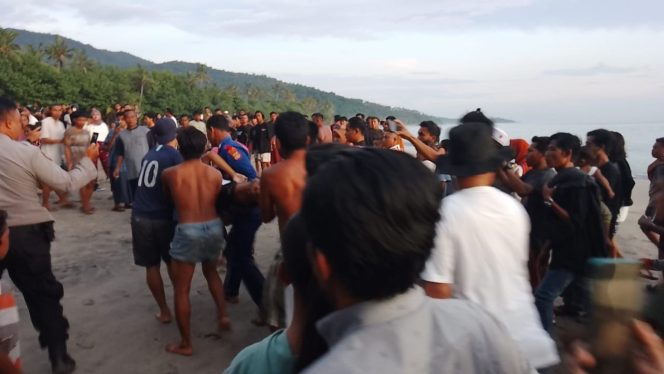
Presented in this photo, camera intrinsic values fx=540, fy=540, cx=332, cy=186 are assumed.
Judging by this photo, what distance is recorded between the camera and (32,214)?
3527mm

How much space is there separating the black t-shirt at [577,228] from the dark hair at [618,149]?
186 centimetres

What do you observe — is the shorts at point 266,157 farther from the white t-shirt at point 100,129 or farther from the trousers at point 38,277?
the trousers at point 38,277

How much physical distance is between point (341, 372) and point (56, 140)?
9544mm

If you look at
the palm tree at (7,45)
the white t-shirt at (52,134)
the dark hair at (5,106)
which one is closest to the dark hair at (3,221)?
the dark hair at (5,106)

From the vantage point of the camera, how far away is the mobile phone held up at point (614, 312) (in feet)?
3.33

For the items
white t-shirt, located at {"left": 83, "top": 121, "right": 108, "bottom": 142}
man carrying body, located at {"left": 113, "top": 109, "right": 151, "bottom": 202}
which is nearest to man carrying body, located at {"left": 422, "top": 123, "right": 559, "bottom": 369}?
man carrying body, located at {"left": 113, "top": 109, "right": 151, "bottom": 202}

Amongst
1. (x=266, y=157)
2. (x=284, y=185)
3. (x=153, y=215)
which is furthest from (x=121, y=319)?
(x=266, y=157)

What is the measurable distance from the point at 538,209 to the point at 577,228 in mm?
455

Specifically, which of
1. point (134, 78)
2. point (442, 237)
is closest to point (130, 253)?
point (442, 237)

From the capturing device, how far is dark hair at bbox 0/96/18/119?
349 centimetres

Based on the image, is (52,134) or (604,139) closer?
(604,139)

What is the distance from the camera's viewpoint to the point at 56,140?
30.2ft

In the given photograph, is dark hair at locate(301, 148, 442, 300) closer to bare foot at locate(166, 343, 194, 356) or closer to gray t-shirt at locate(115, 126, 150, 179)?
bare foot at locate(166, 343, 194, 356)

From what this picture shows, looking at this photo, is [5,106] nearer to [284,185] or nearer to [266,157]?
[284,185]
